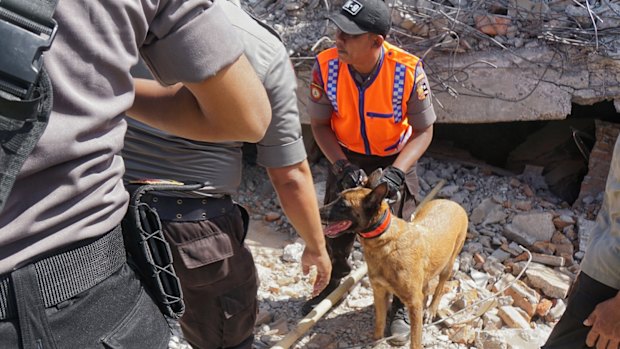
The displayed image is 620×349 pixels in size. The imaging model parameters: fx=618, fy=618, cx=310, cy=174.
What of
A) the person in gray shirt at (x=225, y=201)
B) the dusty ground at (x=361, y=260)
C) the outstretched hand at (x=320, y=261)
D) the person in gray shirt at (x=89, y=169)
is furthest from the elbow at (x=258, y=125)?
the dusty ground at (x=361, y=260)

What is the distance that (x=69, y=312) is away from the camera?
1.32m

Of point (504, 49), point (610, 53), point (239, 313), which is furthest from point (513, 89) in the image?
point (239, 313)

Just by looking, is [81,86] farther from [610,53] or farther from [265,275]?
Result: [610,53]

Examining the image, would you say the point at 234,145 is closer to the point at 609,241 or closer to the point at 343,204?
the point at 343,204

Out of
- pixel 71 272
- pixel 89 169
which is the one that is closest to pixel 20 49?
pixel 89 169

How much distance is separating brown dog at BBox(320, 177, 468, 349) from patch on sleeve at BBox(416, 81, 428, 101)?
78 cm

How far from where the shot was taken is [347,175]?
4.12m

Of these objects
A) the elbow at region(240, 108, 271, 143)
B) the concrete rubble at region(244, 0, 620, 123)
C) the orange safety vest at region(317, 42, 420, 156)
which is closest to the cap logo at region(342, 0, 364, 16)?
the orange safety vest at region(317, 42, 420, 156)

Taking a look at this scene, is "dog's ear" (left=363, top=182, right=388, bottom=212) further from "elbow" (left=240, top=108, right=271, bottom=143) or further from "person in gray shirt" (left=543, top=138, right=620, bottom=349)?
"elbow" (left=240, top=108, right=271, bottom=143)

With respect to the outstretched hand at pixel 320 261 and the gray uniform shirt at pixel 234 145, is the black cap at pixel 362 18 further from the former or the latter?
the outstretched hand at pixel 320 261

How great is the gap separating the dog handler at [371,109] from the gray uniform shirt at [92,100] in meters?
2.63

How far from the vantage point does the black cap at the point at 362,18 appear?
12.9 ft

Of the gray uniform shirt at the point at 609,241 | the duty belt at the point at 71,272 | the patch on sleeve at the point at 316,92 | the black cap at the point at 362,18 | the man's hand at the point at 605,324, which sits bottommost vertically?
the patch on sleeve at the point at 316,92

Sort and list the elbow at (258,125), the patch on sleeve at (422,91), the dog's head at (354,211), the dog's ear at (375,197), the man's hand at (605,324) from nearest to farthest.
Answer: the elbow at (258,125), the man's hand at (605,324), the dog's ear at (375,197), the dog's head at (354,211), the patch on sleeve at (422,91)
